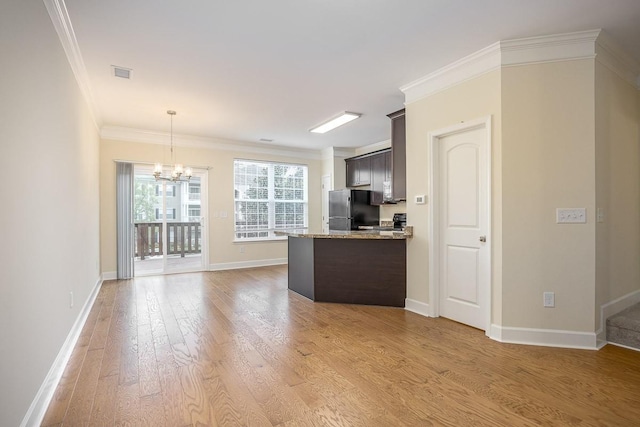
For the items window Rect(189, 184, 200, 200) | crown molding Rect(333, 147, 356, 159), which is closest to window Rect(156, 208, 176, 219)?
window Rect(189, 184, 200, 200)

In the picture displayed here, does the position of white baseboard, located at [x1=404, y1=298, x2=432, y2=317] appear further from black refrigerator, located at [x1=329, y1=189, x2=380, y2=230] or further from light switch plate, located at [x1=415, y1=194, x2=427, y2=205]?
black refrigerator, located at [x1=329, y1=189, x2=380, y2=230]

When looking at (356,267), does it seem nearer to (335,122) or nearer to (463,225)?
(463,225)

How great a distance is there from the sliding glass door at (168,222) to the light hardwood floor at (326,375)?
2898mm

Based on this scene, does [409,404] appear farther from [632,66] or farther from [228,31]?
[632,66]

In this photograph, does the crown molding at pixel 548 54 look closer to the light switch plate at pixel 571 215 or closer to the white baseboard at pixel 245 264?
the light switch plate at pixel 571 215

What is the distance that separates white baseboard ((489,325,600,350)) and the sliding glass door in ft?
17.4

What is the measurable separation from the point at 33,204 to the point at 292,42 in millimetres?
2265

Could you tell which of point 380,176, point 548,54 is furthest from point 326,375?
point 380,176

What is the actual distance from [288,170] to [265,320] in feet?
14.9

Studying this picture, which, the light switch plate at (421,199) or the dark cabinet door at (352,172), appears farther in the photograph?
the dark cabinet door at (352,172)

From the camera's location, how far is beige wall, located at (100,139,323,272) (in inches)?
219

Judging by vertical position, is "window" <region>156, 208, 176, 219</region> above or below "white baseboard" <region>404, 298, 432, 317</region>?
above

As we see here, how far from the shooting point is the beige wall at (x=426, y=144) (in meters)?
2.98

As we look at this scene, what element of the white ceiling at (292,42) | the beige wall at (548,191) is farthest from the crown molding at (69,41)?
the beige wall at (548,191)
